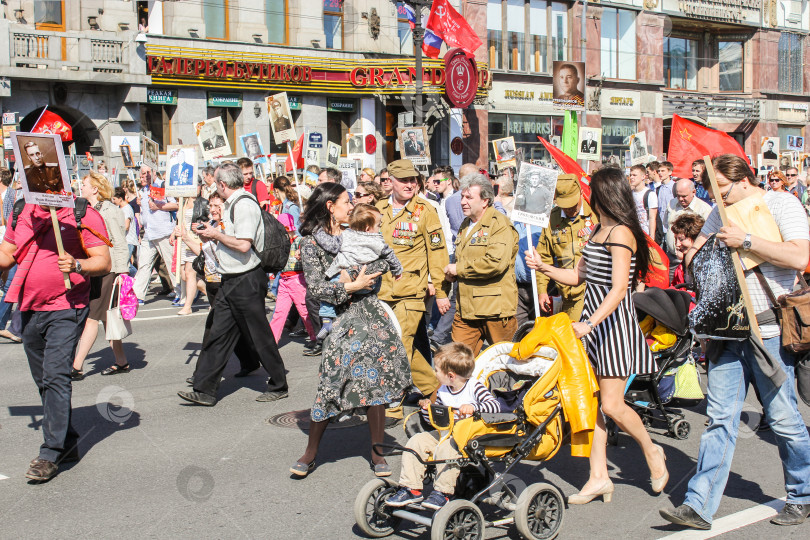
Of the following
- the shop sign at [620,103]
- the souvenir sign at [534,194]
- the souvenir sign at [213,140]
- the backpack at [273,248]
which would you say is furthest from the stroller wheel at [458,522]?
the shop sign at [620,103]

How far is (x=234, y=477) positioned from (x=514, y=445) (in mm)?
2069

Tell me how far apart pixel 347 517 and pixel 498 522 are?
96 centimetres

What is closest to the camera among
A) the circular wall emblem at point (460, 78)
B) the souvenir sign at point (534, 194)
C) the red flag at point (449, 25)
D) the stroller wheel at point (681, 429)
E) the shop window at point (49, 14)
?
the souvenir sign at point (534, 194)

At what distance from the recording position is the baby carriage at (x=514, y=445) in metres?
4.45

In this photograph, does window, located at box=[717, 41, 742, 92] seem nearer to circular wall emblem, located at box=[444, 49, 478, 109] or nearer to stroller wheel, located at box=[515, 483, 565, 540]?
circular wall emblem, located at box=[444, 49, 478, 109]

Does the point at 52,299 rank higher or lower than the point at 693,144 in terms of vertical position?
lower

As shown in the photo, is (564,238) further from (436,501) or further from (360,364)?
(436,501)

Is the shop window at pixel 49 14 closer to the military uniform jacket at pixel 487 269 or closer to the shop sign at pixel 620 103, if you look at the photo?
the shop sign at pixel 620 103

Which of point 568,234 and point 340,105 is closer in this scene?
point 568,234

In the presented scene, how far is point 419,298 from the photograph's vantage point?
7.17 m

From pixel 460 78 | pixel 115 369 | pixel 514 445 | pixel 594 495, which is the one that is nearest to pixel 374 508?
pixel 514 445

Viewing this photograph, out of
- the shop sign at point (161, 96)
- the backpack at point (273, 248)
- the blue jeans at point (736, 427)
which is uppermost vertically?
the shop sign at point (161, 96)

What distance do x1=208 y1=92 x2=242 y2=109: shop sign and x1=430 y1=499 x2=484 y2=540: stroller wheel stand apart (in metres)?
25.9

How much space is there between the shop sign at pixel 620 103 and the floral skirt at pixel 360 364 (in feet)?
112
